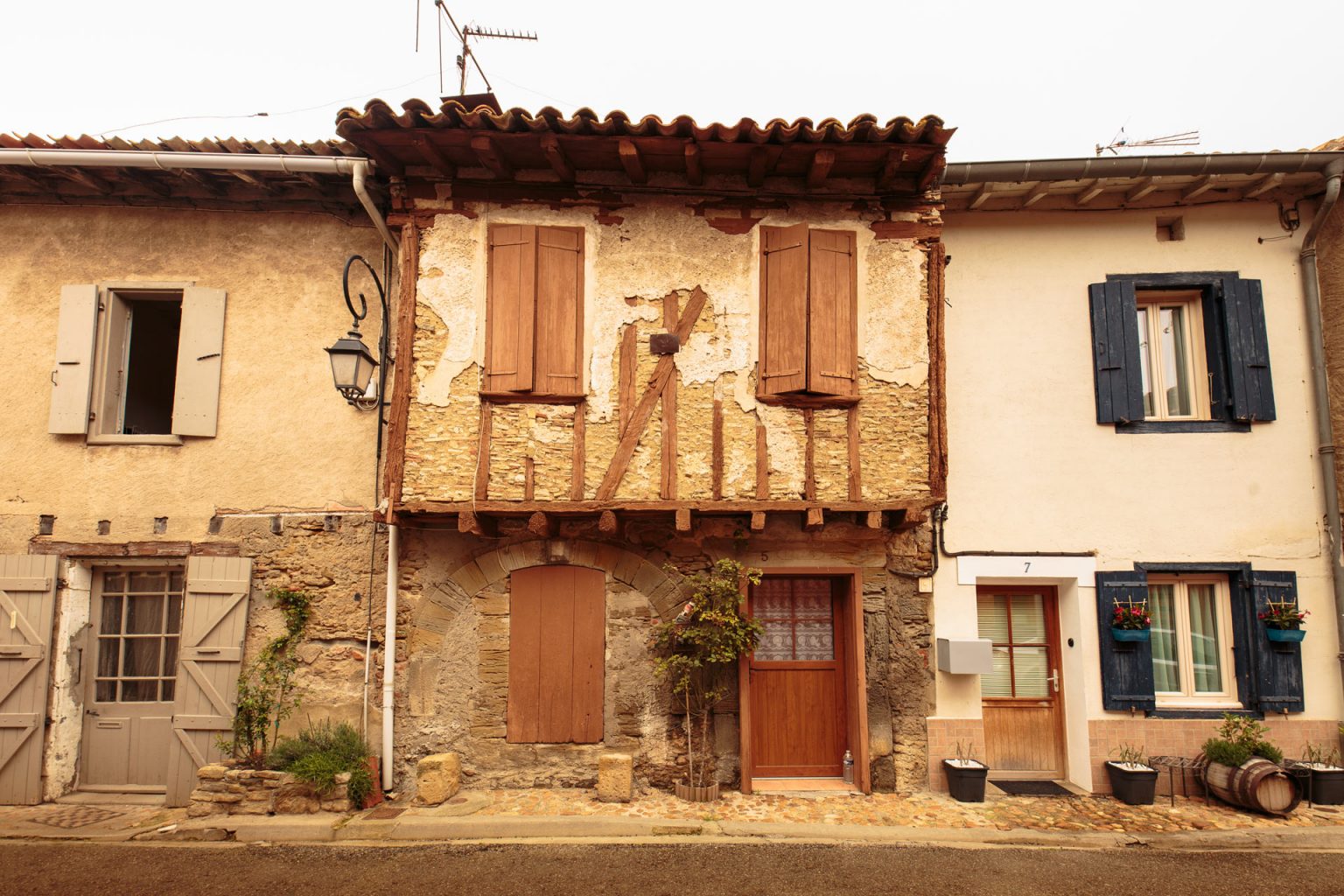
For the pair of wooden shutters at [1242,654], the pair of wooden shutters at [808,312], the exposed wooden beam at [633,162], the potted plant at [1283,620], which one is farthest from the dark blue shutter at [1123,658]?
the exposed wooden beam at [633,162]

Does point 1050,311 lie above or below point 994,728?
above

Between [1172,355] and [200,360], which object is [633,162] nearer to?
[200,360]

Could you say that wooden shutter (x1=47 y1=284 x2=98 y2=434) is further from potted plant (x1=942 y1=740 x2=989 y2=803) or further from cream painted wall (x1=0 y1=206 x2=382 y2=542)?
potted plant (x1=942 y1=740 x2=989 y2=803)

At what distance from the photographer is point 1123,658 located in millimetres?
6578

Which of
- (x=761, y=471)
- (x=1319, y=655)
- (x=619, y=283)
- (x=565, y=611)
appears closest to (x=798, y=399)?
(x=761, y=471)

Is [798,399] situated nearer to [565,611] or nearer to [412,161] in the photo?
[565,611]

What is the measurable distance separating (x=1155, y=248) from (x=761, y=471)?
14.7 ft

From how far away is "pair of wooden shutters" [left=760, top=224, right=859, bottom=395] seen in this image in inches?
246

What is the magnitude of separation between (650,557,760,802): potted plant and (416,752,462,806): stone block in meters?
1.84

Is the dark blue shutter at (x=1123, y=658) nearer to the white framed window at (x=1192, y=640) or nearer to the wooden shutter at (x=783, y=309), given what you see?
the white framed window at (x=1192, y=640)

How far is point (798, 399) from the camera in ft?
20.5

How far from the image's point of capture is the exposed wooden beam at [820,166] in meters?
6.04

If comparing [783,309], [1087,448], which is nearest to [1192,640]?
[1087,448]

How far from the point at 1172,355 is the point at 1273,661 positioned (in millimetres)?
2861
